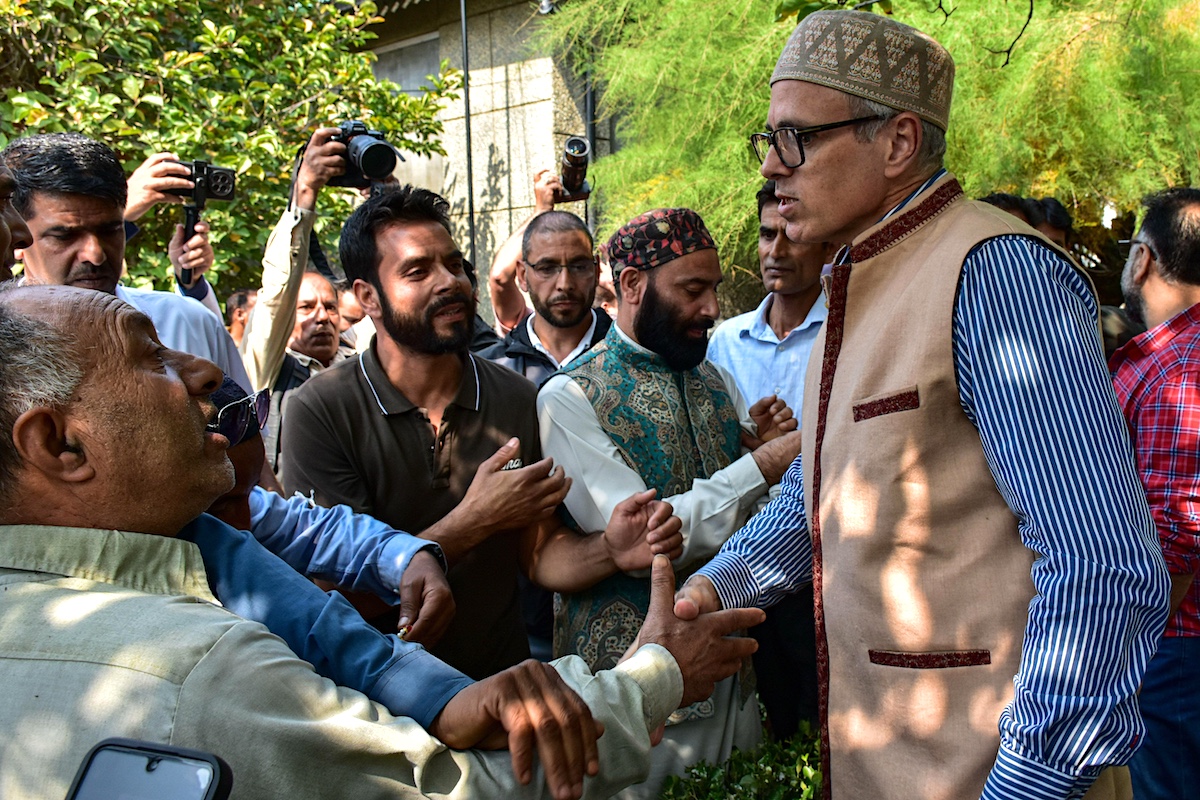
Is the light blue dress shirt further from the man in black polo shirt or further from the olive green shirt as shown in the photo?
the olive green shirt

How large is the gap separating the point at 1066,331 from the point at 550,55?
7858 mm

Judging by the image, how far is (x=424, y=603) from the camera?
247 cm

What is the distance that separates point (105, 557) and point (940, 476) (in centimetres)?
141

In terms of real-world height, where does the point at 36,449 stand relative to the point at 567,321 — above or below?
above

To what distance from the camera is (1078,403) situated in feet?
5.41

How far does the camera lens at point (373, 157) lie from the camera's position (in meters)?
4.12

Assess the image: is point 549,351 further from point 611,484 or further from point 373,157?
point 611,484

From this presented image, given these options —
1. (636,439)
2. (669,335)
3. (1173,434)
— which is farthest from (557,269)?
(1173,434)

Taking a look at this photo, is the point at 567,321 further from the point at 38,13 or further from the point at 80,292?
the point at 38,13

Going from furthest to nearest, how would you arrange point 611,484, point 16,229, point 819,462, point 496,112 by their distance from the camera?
point 496,112
point 611,484
point 16,229
point 819,462

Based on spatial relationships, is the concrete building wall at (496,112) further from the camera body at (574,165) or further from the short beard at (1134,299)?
the short beard at (1134,299)

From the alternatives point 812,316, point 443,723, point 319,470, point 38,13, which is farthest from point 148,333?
point 38,13

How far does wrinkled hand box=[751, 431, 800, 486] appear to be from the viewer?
314cm

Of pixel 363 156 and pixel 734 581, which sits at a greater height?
pixel 363 156
